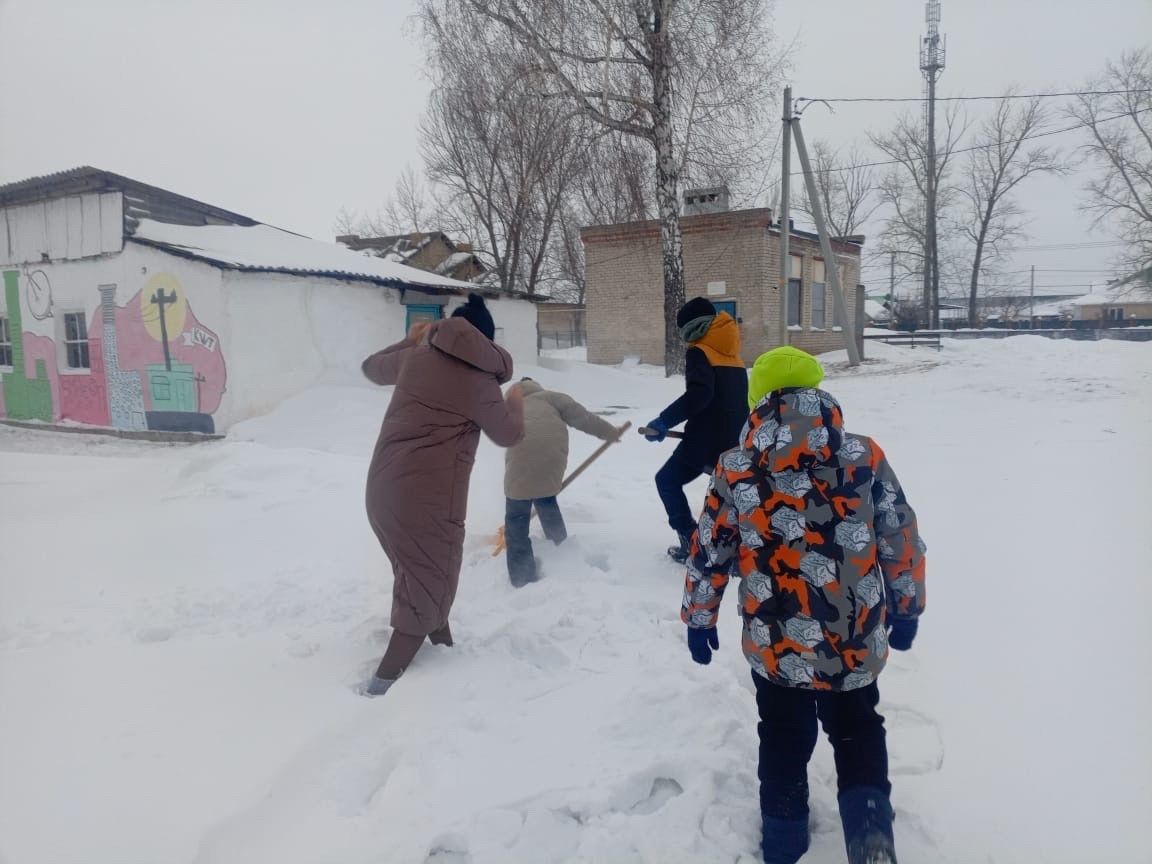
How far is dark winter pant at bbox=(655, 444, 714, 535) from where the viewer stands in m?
4.19

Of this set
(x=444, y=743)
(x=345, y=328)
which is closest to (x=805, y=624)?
(x=444, y=743)

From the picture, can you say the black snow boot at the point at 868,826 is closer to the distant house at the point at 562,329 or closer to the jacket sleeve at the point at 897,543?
the jacket sleeve at the point at 897,543

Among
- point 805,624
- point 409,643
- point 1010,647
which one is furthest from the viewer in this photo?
point 1010,647

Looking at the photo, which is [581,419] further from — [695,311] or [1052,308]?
[1052,308]

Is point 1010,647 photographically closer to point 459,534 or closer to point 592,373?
point 459,534

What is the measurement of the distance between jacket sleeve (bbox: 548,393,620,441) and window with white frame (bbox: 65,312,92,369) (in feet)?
38.0

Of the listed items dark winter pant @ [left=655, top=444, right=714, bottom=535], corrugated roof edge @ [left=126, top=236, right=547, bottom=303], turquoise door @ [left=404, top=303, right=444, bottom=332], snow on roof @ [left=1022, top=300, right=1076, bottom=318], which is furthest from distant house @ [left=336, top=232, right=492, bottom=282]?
snow on roof @ [left=1022, top=300, right=1076, bottom=318]

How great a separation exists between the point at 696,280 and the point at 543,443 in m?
16.4

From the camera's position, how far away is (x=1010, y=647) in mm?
3350

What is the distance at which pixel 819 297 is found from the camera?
22.2 metres

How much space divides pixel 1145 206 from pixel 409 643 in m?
29.8

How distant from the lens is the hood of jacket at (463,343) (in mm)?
3145

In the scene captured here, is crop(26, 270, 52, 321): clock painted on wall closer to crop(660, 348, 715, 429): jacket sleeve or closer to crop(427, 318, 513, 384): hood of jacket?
crop(427, 318, 513, 384): hood of jacket

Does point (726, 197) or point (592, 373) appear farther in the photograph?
point (726, 197)
